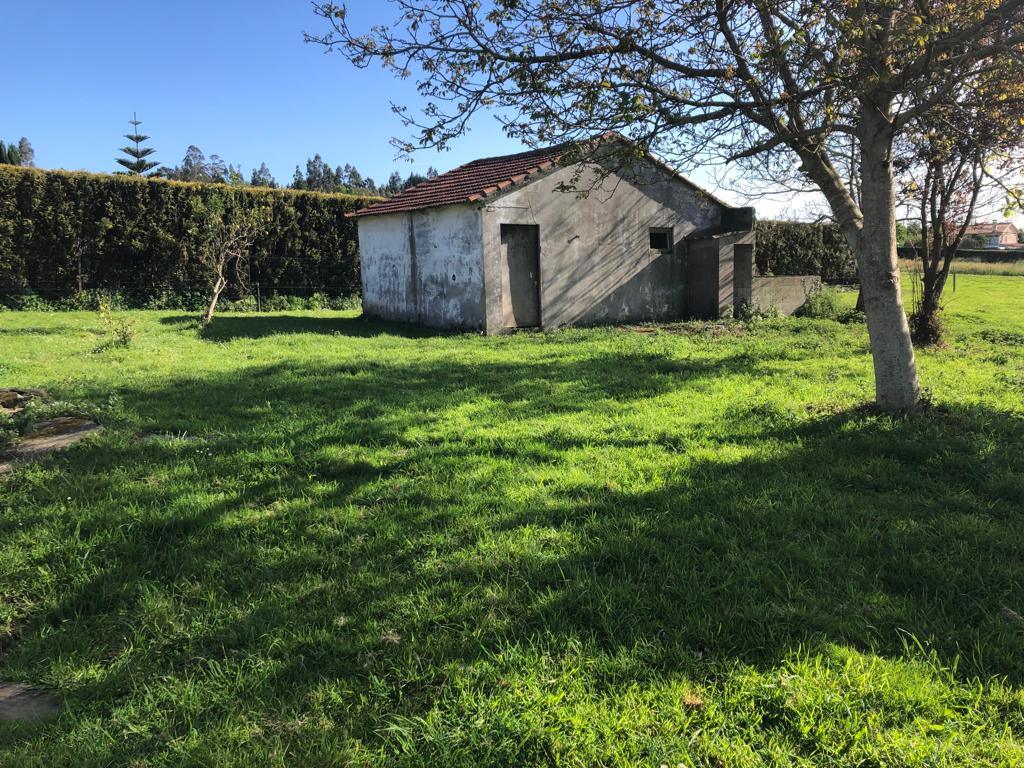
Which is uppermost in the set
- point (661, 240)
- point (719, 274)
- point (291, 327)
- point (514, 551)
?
point (661, 240)

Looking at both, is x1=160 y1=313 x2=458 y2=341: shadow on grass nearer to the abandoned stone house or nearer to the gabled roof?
the abandoned stone house

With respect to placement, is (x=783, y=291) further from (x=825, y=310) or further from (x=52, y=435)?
(x=52, y=435)

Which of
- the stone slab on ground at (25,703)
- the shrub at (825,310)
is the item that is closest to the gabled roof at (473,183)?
the shrub at (825,310)

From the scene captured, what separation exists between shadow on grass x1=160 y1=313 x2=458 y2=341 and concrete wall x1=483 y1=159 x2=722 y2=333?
8.06 ft

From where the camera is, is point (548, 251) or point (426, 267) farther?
point (426, 267)

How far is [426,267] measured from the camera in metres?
15.4

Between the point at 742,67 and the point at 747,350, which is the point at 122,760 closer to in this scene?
the point at 742,67

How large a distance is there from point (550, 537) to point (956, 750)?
2.12 m

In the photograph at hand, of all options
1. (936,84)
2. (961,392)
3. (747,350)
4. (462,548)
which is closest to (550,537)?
(462,548)

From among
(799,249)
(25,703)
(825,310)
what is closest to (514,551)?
(25,703)

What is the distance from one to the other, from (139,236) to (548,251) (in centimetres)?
1261

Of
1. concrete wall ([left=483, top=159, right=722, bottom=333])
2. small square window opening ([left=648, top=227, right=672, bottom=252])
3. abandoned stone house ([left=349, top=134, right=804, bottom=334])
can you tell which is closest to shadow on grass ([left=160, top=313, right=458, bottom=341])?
abandoned stone house ([left=349, top=134, right=804, bottom=334])

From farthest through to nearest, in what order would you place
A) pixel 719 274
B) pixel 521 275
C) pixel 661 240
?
pixel 661 240, pixel 719 274, pixel 521 275

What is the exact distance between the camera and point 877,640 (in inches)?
111
